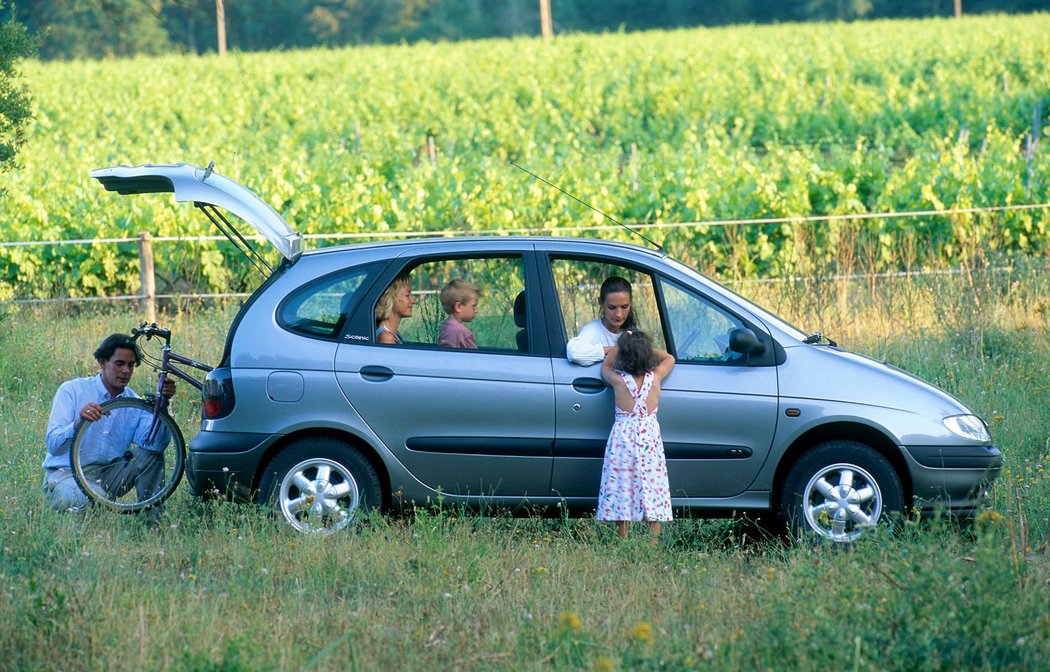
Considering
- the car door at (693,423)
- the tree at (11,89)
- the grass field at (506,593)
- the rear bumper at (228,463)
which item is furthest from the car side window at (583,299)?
the tree at (11,89)

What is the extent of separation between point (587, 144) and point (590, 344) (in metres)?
22.8

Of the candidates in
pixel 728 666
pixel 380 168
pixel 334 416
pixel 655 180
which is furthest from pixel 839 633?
pixel 380 168

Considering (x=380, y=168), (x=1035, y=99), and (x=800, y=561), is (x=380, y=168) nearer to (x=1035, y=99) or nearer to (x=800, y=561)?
(x=800, y=561)

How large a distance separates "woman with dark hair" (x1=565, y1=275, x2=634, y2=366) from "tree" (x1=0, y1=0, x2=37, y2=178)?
17.0 feet

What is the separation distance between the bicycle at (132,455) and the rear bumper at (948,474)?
384 cm

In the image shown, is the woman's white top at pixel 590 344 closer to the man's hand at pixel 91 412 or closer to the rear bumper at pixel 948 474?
the rear bumper at pixel 948 474

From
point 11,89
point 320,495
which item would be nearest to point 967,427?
point 320,495

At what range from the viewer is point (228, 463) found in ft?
21.4

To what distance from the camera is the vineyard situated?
16.1 m

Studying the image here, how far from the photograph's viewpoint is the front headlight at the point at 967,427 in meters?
6.45

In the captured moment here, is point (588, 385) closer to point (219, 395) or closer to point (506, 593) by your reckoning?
point (506, 593)

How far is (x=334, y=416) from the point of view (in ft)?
21.3

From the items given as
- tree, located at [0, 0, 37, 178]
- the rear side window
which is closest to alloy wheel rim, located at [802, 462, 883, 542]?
the rear side window

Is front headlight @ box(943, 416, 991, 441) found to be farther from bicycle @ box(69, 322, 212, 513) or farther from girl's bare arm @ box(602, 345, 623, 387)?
bicycle @ box(69, 322, 212, 513)
